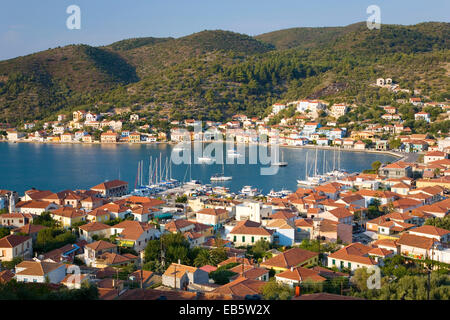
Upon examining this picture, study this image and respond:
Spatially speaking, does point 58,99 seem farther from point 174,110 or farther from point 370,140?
point 370,140

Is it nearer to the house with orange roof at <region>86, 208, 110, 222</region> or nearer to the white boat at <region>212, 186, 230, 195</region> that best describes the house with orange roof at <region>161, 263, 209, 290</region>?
the house with orange roof at <region>86, 208, 110, 222</region>

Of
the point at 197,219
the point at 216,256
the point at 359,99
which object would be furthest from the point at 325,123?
the point at 216,256

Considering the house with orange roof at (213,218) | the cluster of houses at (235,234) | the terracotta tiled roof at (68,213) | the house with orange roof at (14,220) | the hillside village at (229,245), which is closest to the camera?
the hillside village at (229,245)

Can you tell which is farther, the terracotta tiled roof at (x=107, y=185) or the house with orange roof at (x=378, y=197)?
the terracotta tiled roof at (x=107, y=185)

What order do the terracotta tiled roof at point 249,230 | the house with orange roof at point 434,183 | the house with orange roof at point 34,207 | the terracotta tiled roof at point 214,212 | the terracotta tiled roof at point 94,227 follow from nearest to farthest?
the terracotta tiled roof at point 249,230
the terracotta tiled roof at point 94,227
the terracotta tiled roof at point 214,212
the house with orange roof at point 34,207
the house with orange roof at point 434,183

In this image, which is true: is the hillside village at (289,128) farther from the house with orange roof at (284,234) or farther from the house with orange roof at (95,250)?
the house with orange roof at (95,250)

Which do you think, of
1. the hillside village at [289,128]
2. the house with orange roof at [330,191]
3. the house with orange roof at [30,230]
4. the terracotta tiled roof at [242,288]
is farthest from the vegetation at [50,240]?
the hillside village at [289,128]

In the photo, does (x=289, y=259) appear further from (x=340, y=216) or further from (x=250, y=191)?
(x=250, y=191)

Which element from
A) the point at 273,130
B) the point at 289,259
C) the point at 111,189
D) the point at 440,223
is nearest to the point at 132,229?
the point at 289,259
